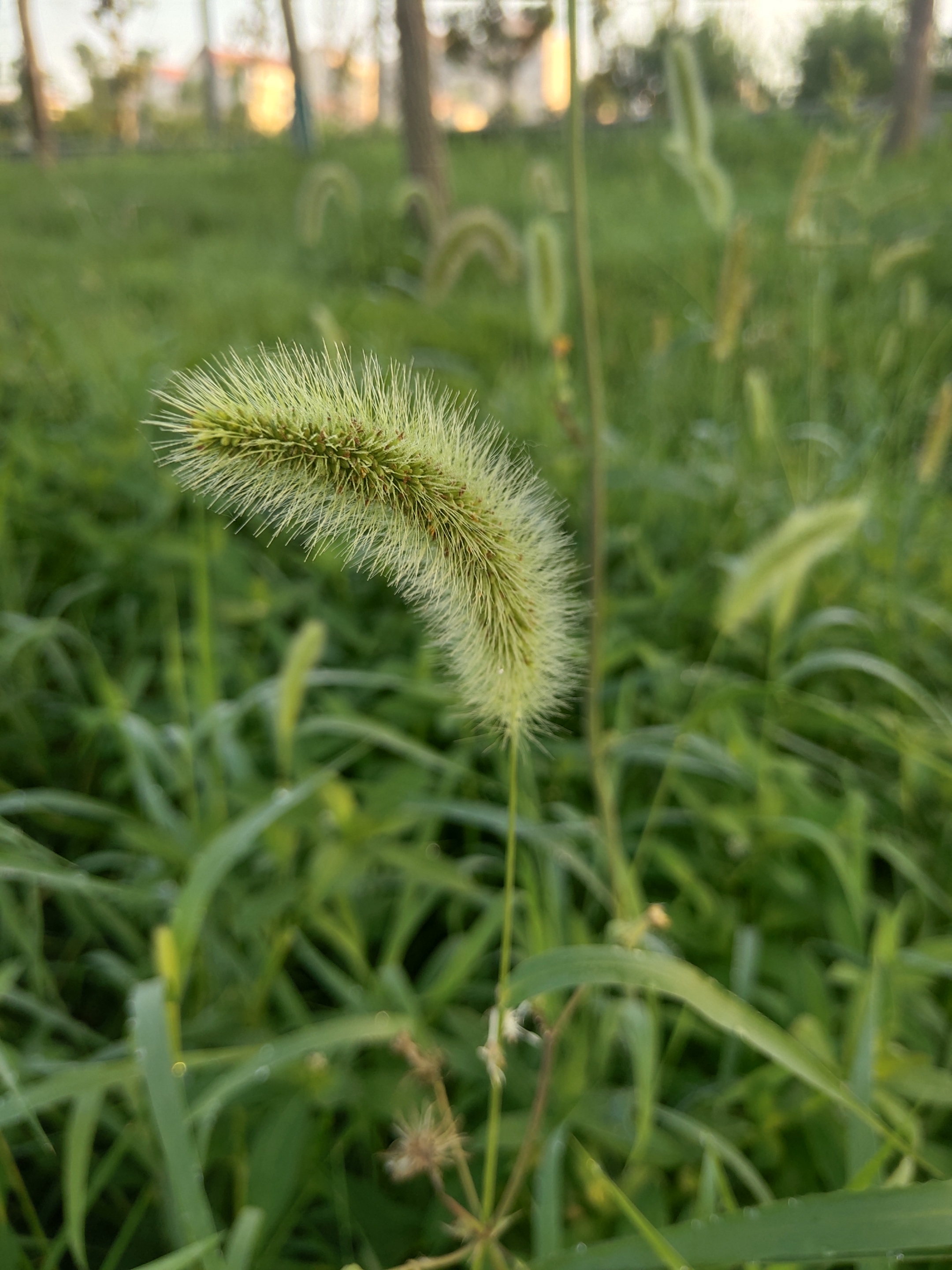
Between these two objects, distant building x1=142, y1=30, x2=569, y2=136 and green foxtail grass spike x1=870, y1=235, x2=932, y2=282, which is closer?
green foxtail grass spike x1=870, y1=235, x2=932, y2=282

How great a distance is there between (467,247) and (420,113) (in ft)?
16.1

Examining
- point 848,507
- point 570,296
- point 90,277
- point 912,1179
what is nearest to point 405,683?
point 848,507

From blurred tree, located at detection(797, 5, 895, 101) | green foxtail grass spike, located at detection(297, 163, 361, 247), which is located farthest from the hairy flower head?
blurred tree, located at detection(797, 5, 895, 101)

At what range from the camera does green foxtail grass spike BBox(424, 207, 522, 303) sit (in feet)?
7.49

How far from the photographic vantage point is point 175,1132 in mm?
842

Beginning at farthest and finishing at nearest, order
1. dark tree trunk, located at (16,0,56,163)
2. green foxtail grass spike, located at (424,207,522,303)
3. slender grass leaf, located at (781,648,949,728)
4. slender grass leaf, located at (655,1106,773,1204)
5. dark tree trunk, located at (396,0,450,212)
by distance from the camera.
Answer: dark tree trunk, located at (396,0,450,212) < dark tree trunk, located at (16,0,56,163) < green foxtail grass spike, located at (424,207,522,303) < slender grass leaf, located at (781,648,949,728) < slender grass leaf, located at (655,1106,773,1204)

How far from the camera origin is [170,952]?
1.05 m

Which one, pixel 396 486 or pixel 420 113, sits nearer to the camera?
pixel 396 486

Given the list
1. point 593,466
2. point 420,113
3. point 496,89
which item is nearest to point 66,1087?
point 593,466

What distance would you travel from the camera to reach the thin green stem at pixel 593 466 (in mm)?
1179

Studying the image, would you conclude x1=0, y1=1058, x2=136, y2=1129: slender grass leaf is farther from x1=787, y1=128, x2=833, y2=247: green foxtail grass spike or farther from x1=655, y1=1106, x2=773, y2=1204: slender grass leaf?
x1=787, y1=128, x2=833, y2=247: green foxtail grass spike

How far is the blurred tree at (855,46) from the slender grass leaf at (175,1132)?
1392 centimetres

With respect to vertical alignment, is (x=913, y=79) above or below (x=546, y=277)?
above

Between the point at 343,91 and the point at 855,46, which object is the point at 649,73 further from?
the point at 343,91
